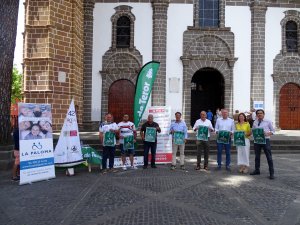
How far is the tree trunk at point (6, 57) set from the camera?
10.7m

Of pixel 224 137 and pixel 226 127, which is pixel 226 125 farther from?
pixel 224 137

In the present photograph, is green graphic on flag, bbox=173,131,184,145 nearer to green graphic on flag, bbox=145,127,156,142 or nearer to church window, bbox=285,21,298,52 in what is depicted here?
green graphic on flag, bbox=145,127,156,142

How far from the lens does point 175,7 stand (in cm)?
2038

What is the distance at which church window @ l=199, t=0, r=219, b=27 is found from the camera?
20781 mm

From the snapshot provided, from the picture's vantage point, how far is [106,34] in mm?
20484

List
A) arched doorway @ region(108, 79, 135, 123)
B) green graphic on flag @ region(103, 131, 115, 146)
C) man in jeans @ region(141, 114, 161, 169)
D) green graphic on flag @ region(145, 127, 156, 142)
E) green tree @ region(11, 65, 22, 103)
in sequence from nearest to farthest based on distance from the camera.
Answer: green graphic on flag @ region(103, 131, 115, 146), green graphic on flag @ region(145, 127, 156, 142), man in jeans @ region(141, 114, 161, 169), arched doorway @ region(108, 79, 135, 123), green tree @ region(11, 65, 22, 103)

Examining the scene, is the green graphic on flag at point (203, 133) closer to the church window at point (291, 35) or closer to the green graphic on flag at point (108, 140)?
the green graphic on flag at point (108, 140)

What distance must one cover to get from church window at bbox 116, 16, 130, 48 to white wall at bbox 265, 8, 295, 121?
8.45 meters

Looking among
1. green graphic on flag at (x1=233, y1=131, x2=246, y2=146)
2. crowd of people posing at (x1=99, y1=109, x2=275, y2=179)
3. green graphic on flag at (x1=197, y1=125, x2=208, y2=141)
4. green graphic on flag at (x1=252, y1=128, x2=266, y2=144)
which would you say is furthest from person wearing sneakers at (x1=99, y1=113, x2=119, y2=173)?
green graphic on flag at (x1=252, y1=128, x2=266, y2=144)

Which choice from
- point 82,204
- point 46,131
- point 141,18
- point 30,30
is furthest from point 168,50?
point 82,204

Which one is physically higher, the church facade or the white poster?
the church facade

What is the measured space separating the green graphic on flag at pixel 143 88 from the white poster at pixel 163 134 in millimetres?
358

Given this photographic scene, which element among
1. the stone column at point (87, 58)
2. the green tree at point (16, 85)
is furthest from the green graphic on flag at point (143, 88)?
the green tree at point (16, 85)

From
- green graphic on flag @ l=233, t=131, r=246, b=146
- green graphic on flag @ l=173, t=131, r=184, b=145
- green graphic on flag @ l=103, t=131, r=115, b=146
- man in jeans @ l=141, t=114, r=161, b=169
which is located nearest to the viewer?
green graphic on flag @ l=103, t=131, r=115, b=146
